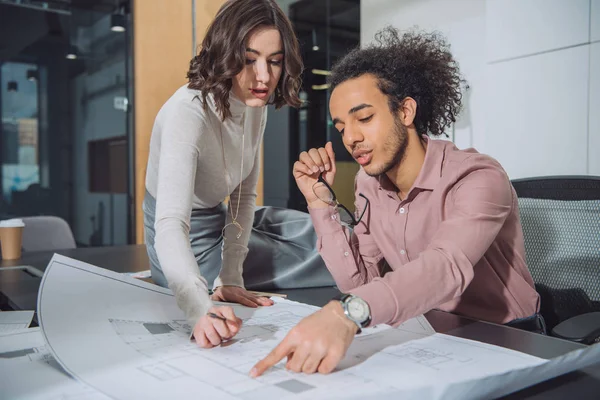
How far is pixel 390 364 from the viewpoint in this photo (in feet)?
1.96

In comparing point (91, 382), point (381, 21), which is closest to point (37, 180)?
point (381, 21)

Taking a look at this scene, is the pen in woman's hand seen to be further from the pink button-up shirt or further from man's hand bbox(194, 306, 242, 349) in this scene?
the pink button-up shirt

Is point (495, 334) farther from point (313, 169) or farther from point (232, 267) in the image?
point (232, 267)

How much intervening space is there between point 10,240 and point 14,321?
1.08m

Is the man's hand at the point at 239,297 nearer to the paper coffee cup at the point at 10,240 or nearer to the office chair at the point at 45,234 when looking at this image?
the paper coffee cup at the point at 10,240

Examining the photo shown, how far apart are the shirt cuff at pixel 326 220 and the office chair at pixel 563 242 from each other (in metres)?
0.54

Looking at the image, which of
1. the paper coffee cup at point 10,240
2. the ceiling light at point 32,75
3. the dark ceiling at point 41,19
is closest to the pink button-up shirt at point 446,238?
the paper coffee cup at point 10,240

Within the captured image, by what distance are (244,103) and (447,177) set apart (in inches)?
21.9

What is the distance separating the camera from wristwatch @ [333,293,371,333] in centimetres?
65

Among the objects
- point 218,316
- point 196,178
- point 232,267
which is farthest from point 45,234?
point 218,316

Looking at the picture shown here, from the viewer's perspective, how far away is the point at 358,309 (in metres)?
0.66

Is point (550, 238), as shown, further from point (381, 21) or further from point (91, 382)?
point (381, 21)

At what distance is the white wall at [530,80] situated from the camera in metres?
2.30

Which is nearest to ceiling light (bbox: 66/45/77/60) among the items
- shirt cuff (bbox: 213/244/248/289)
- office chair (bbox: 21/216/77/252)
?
office chair (bbox: 21/216/77/252)
